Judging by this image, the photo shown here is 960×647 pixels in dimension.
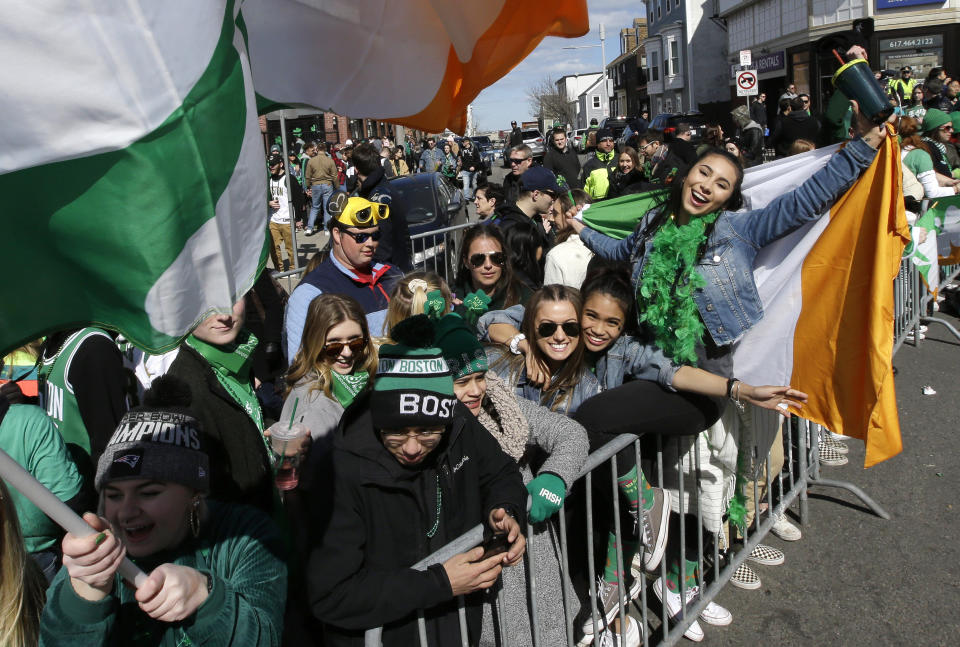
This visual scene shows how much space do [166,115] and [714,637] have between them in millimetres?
Result: 3493

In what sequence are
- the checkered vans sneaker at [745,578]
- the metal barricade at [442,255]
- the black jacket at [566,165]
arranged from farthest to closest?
the black jacket at [566,165], the metal barricade at [442,255], the checkered vans sneaker at [745,578]

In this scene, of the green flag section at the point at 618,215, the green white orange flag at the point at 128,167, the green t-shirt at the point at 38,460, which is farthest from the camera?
the green flag section at the point at 618,215

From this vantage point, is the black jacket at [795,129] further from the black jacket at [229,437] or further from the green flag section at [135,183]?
the green flag section at [135,183]

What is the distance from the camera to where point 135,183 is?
1319 millimetres

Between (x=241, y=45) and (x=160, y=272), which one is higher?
(x=241, y=45)

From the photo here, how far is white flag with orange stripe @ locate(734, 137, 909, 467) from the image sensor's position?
3514 mm

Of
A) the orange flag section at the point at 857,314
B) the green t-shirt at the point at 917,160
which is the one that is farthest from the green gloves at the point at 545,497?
the green t-shirt at the point at 917,160

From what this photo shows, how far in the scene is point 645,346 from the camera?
352cm

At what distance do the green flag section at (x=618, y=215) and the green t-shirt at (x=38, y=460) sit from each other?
2.94m

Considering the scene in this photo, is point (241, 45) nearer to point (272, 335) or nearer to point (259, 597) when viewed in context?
point (259, 597)

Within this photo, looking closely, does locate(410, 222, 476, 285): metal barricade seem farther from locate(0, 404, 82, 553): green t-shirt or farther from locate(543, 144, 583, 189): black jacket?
locate(0, 404, 82, 553): green t-shirt

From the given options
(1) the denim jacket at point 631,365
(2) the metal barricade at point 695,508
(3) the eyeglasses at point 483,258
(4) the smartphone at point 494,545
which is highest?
(3) the eyeglasses at point 483,258

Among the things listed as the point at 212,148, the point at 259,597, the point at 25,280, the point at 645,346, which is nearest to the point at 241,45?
the point at 212,148

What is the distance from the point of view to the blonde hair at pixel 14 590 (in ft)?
6.01
